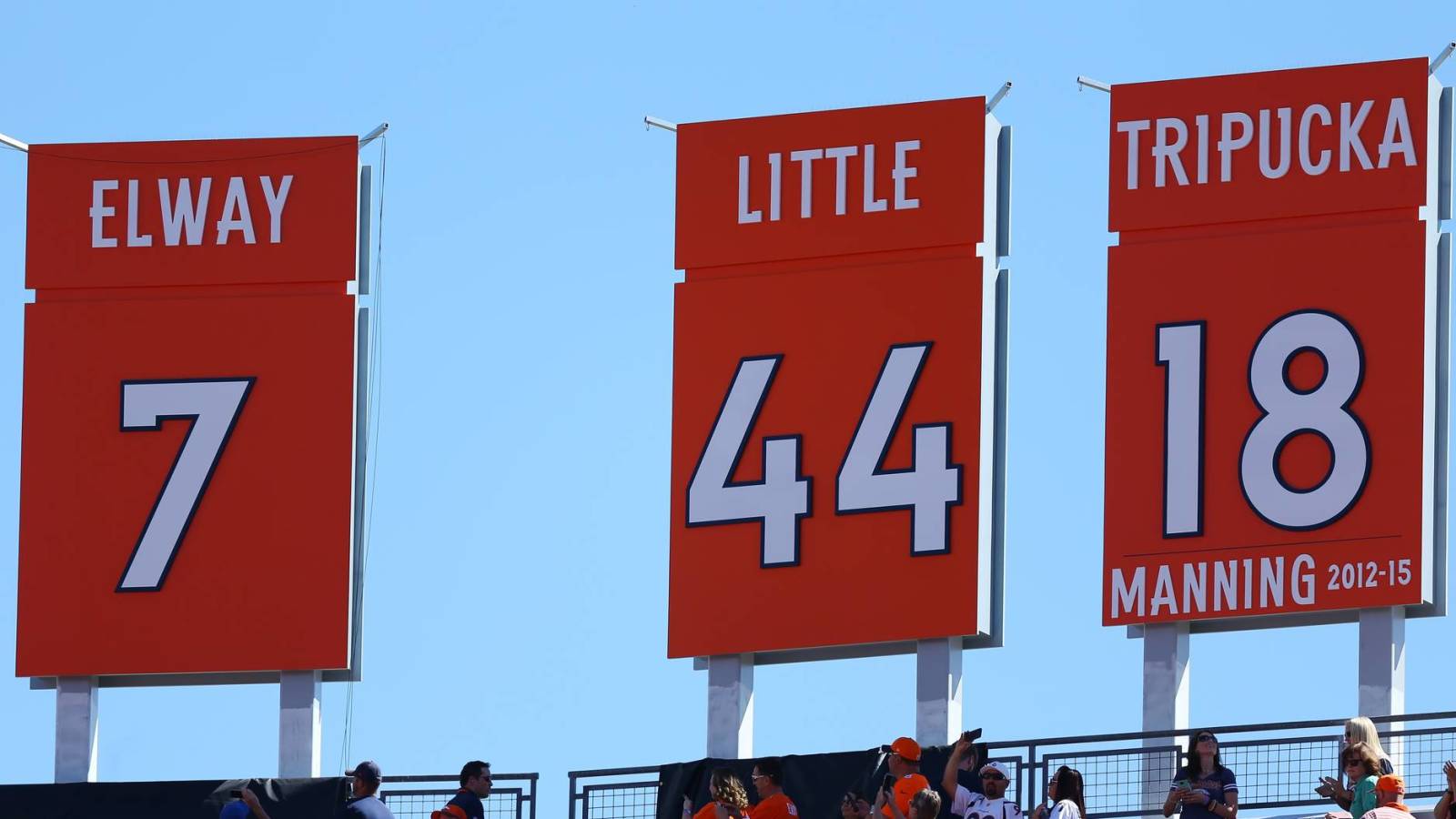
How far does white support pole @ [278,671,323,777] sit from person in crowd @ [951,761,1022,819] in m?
6.44

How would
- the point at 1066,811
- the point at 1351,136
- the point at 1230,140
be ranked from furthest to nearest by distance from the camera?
→ the point at 1230,140 → the point at 1351,136 → the point at 1066,811

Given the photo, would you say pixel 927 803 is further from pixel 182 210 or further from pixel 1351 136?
pixel 182 210

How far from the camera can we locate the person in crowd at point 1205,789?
63.8 feet

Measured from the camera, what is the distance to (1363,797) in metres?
17.8

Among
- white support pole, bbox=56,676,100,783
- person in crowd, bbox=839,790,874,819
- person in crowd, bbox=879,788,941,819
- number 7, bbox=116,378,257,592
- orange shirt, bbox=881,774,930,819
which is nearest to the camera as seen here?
person in crowd, bbox=879,788,941,819

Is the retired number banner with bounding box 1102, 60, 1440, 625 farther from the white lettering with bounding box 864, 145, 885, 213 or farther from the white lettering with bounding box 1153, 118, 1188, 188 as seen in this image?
the white lettering with bounding box 864, 145, 885, 213

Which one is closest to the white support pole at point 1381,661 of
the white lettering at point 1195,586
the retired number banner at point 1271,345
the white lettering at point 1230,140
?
the retired number banner at point 1271,345

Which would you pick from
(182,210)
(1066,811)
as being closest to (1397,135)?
(1066,811)

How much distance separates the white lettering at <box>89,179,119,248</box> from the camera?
25.8 meters

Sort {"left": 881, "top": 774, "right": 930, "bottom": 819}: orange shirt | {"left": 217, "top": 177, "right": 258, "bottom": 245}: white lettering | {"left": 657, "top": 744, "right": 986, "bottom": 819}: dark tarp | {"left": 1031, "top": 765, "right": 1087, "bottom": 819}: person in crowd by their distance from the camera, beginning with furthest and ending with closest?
{"left": 217, "top": 177, "right": 258, "bottom": 245}: white lettering
{"left": 657, "top": 744, "right": 986, "bottom": 819}: dark tarp
{"left": 1031, "top": 765, "right": 1087, "bottom": 819}: person in crowd
{"left": 881, "top": 774, "right": 930, "bottom": 819}: orange shirt

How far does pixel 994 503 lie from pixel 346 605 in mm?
4791

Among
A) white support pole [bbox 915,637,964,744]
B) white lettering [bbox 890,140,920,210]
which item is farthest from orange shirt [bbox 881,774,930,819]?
white lettering [bbox 890,140,920,210]

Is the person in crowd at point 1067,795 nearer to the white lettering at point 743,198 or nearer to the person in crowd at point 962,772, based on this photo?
the person in crowd at point 962,772

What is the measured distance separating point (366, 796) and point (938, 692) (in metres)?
5.10
